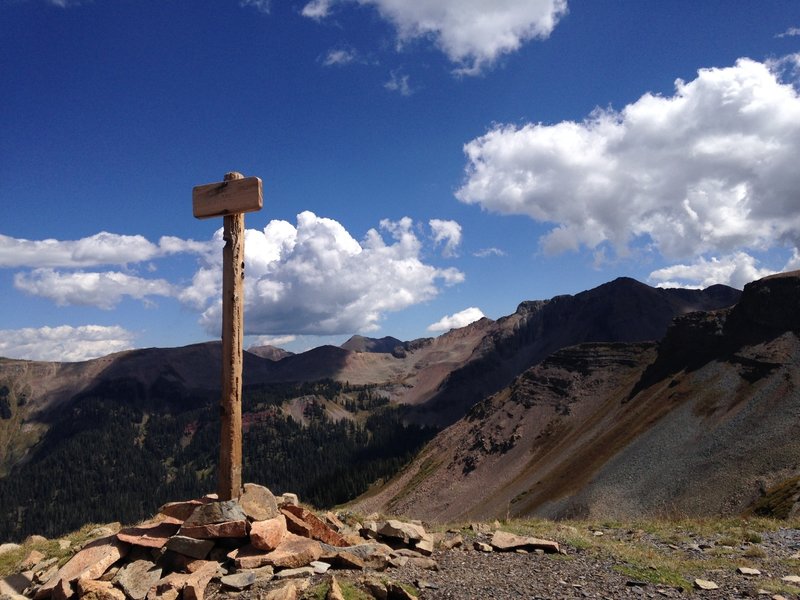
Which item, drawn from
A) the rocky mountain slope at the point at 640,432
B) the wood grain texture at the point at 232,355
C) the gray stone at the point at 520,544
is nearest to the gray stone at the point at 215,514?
the wood grain texture at the point at 232,355

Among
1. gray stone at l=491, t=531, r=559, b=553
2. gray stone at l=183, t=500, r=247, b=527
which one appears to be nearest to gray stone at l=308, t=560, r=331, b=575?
gray stone at l=183, t=500, r=247, b=527

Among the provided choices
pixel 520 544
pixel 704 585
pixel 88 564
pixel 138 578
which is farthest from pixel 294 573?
pixel 704 585

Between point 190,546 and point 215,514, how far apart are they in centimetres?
82

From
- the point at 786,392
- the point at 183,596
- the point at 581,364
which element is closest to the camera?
the point at 183,596

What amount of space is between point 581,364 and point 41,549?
109847 mm

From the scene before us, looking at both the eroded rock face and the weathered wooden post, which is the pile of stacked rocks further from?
the weathered wooden post

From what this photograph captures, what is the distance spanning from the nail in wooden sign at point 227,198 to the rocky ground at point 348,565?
6.97 metres

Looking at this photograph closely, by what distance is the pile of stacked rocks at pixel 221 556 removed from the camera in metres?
10.4

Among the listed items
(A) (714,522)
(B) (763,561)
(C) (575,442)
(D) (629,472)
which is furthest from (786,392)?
(B) (763,561)

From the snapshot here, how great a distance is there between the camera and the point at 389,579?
10656mm

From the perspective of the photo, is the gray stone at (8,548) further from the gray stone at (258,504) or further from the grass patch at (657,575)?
the grass patch at (657,575)

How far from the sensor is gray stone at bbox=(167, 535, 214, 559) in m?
11.5

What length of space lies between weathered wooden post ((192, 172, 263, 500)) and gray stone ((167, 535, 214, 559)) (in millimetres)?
1460

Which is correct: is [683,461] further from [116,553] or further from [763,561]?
[116,553]
